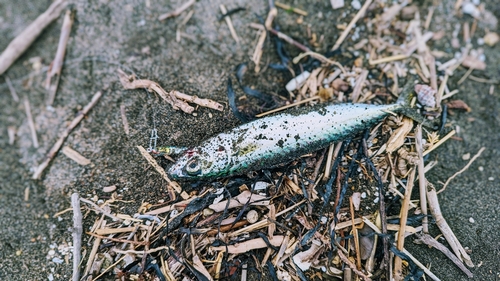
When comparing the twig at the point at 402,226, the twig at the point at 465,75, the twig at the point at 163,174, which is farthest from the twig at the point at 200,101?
the twig at the point at 465,75

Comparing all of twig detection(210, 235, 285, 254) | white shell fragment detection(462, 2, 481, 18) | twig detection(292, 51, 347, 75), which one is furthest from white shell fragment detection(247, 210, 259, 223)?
white shell fragment detection(462, 2, 481, 18)

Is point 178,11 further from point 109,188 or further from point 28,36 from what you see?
point 109,188

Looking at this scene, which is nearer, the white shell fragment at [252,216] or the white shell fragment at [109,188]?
the white shell fragment at [252,216]

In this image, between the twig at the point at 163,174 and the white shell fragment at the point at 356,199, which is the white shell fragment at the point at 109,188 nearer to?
the twig at the point at 163,174

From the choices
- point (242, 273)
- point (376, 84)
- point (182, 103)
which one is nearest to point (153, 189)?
point (182, 103)

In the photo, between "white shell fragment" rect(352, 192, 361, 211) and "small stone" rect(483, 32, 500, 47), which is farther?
"small stone" rect(483, 32, 500, 47)

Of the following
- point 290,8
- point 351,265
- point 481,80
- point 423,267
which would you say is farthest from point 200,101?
point 481,80

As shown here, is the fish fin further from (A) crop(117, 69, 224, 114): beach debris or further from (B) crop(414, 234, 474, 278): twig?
(A) crop(117, 69, 224, 114): beach debris
